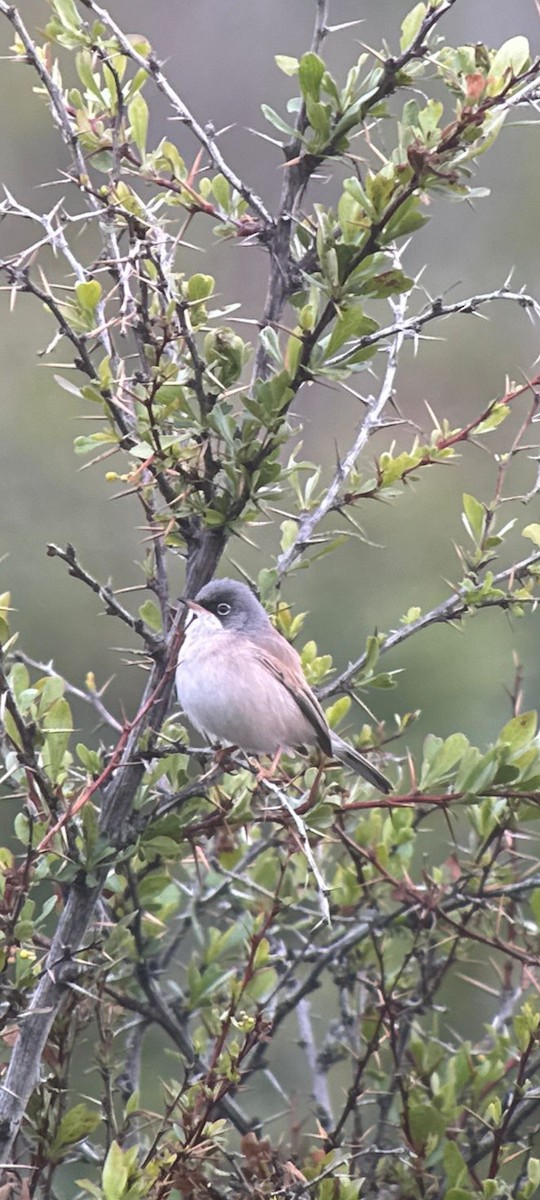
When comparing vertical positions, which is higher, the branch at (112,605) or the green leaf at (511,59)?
the green leaf at (511,59)

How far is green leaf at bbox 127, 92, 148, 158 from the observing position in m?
2.77

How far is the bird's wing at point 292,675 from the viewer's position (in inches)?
121

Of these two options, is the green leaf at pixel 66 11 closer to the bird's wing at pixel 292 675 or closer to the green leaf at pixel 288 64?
the green leaf at pixel 288 64

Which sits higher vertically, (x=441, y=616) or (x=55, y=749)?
(x=441, y=616)

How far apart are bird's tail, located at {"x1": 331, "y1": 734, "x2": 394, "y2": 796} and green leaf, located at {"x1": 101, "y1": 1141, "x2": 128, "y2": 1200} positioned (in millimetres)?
1091

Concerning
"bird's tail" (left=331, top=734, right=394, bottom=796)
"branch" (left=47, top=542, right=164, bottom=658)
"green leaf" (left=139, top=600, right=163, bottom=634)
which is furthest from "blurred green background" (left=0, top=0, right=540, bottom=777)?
"branch" (left=47, top=542, right=164, bottom=658)

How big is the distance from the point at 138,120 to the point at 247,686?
1281 millimetres

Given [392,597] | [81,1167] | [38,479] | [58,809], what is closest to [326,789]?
[58,809]

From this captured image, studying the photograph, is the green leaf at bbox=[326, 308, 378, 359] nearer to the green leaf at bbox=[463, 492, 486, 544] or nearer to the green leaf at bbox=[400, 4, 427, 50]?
the green leaf at bbox=[400, 4, 427, 50]

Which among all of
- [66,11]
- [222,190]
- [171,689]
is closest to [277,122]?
[222,190]

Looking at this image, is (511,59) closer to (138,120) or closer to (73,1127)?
(138,120)


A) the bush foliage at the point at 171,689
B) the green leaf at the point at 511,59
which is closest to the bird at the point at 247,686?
the bush foliage at the point at 171,689

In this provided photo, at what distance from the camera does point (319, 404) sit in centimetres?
1192

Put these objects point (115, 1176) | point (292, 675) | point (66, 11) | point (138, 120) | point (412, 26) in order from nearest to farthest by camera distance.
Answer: point (115, 1176), point (412, 26), point (66, 11), point (138, 120), point (292, 675)
